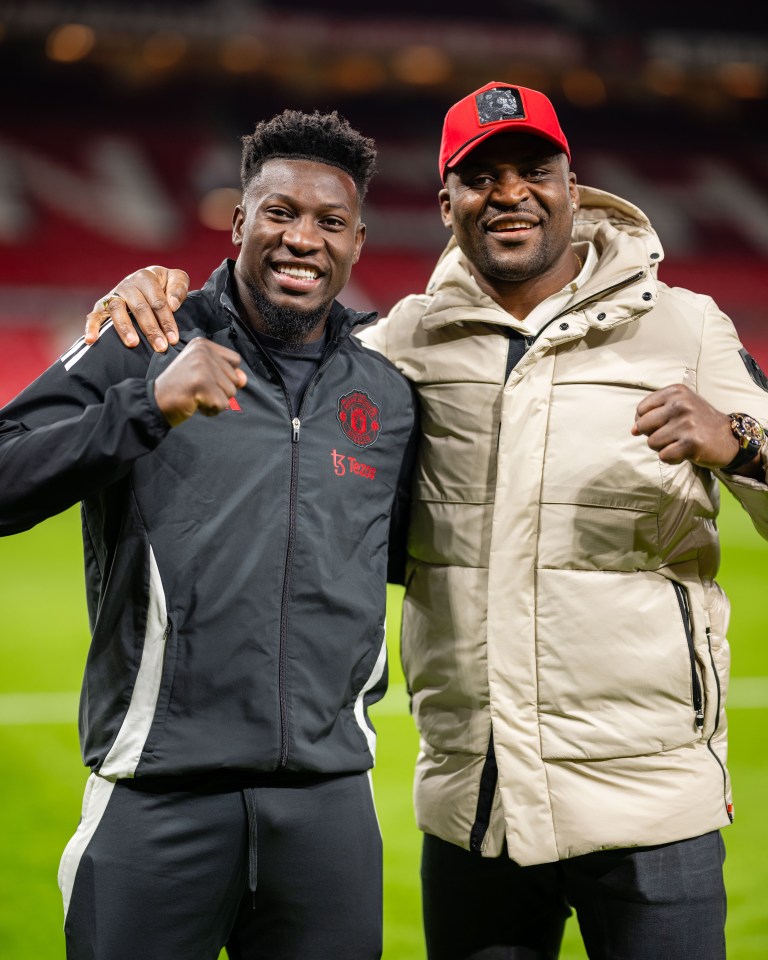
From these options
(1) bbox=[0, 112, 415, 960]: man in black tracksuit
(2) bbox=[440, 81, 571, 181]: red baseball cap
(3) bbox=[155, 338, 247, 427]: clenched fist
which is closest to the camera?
(3) bbox=[155, 338, 247, 427]: clenched fist

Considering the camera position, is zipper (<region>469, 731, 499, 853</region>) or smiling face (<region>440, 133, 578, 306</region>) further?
smiling face (<region>440, 133, 578, 306</region>)

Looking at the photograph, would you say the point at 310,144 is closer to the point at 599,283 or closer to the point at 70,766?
the point at 599,283

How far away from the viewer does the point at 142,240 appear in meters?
18.2

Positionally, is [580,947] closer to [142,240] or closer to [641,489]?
[641,489]

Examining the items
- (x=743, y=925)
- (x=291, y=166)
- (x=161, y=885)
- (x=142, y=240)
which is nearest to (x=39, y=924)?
(x=161, y=885)

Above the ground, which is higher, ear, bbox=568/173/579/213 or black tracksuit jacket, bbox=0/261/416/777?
ear, bbox=568/173/579/213

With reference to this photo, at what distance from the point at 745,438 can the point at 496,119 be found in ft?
3.21

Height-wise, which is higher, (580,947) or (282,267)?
(282,267)

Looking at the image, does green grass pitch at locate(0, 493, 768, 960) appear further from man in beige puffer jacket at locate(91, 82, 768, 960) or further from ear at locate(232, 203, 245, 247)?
ear at locate(232, 203, 245, 247)

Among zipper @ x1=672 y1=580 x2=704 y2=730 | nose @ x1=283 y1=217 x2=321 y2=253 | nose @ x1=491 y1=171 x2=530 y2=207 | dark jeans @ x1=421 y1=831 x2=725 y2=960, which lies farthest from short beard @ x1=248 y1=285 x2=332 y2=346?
dark jeans @ x1=421 y1=831 x2=725 y2=960

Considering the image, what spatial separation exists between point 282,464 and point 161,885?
2.87 ft

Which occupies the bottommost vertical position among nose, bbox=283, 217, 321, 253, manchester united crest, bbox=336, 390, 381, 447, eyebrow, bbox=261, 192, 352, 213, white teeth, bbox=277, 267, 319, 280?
manchester united crest, bbox=336, 390, 381, 447

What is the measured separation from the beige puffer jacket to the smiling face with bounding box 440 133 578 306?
0.32ft

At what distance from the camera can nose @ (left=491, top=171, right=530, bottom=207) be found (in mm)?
2721
